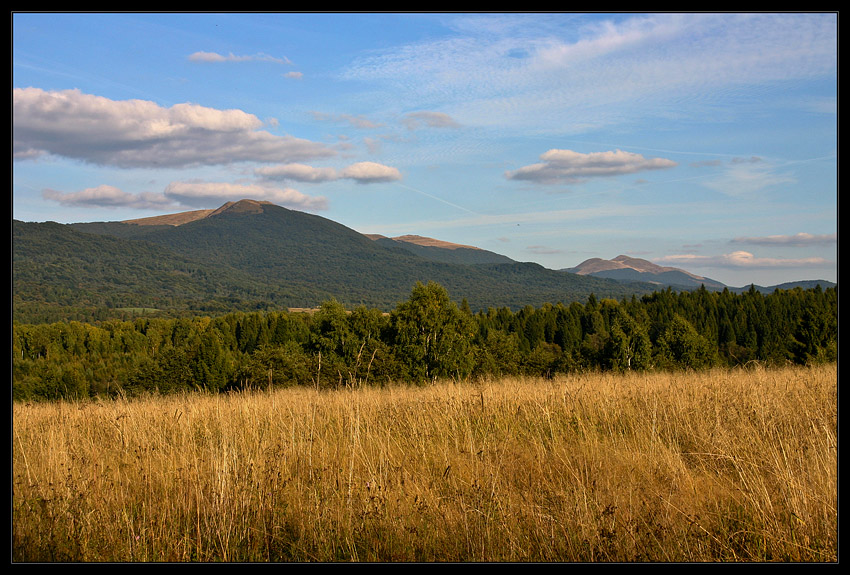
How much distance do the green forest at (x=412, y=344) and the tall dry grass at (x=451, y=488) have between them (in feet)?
3.77

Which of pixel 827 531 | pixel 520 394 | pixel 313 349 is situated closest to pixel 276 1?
pixel 827 531

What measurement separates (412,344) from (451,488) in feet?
120

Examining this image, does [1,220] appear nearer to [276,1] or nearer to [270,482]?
[276,1]

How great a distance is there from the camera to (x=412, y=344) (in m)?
40.4

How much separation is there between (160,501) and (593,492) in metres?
2.99

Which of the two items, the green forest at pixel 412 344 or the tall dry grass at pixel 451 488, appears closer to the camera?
the tall dry grass at pixel 451 488

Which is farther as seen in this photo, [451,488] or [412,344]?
[412,344]

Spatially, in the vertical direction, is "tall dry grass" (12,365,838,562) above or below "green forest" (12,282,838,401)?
above

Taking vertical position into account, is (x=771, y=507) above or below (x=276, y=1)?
below

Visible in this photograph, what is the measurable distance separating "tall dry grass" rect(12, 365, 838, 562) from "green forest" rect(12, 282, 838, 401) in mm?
1150

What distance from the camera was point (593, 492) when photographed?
3607mm

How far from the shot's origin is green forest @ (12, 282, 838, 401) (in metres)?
35.1

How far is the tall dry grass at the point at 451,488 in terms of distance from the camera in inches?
124

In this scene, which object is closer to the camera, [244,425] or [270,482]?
[270,482]
